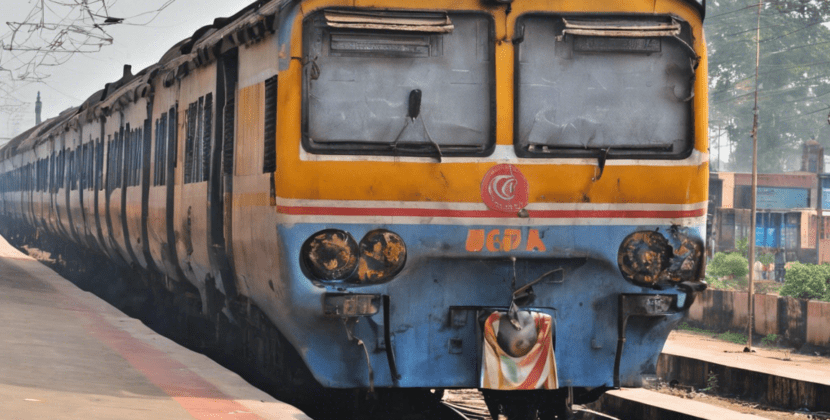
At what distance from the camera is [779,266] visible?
3812cm

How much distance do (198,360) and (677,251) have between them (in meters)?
3.70

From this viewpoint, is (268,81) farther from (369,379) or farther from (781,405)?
(781,405)

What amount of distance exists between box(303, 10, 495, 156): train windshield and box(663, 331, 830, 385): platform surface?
952 cm

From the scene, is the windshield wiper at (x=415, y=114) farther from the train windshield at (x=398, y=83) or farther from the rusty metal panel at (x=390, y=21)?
the rusty metal panel at (x=390, y=21)

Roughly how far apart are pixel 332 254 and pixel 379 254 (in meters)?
0.25

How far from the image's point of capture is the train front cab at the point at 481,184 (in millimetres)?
6074

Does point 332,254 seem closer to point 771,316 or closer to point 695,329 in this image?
point 771,316

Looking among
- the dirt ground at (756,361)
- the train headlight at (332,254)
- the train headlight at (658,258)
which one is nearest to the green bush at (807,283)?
the dirt ground at (756,361)

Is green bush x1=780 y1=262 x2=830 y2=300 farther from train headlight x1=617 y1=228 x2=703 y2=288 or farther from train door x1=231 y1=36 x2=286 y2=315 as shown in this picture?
train door x1=231 y1=36 x2=286 y2=315

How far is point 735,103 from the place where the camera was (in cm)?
6838

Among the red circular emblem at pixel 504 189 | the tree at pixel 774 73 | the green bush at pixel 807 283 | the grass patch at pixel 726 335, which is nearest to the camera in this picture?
the red circular emblem at pixel 504 189

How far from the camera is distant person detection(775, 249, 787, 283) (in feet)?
122

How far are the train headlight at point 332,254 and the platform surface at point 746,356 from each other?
383 inches

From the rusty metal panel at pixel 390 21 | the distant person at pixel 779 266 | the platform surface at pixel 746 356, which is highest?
the rusty metal panel at pixel 390 21
